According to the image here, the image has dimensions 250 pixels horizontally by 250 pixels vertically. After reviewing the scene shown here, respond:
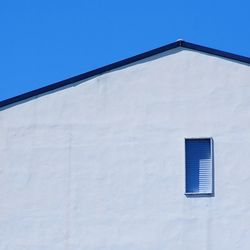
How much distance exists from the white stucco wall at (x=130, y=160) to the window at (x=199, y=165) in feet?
0.55

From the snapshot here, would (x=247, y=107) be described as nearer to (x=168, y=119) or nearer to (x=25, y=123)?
(x=168, y=119)

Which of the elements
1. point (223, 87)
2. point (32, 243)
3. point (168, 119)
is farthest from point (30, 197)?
point (223, 87)

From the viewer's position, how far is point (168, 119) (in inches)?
1015

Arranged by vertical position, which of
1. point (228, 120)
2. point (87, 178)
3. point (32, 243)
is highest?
point (228, 120)

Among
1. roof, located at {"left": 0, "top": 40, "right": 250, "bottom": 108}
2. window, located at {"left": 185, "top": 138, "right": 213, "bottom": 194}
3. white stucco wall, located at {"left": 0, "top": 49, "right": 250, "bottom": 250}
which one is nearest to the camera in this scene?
white stucco wall, located at {"left": 0, "top": 49, "right": 250, "bottom": 250}

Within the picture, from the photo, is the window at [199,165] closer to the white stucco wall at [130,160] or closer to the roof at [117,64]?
the white stucco wall at [130,160]

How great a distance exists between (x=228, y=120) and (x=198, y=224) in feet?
9.33

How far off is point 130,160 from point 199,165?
1.83 metres

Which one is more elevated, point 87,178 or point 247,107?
point 247,107

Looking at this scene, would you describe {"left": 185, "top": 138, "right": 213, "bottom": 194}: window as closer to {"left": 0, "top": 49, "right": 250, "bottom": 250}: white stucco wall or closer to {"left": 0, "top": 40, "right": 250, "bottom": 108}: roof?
{"left": 0, "top": 49, "right": 250, "bottom": 250}: white stucco wall

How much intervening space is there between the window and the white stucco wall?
169mm

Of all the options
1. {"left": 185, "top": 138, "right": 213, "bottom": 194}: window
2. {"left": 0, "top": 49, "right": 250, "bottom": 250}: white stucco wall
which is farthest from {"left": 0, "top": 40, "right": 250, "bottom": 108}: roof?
{"left": 185, "top": 138, "right": 213, "bottom": 194}: window

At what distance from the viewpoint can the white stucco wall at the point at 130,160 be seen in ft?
82.8

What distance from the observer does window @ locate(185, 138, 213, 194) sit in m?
25.4
